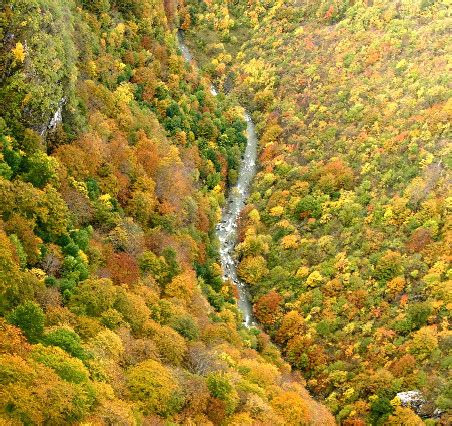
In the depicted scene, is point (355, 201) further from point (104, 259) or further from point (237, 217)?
point (104, 259)

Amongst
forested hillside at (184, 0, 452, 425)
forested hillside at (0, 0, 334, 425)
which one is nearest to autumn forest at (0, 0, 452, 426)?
forested hillside at (0, 0, 334, 425)

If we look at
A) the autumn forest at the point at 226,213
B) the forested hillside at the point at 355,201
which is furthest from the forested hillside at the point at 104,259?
the forested hillside at the point at 355,201

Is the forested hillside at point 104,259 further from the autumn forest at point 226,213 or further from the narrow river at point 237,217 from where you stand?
the narrow river at point 237,217

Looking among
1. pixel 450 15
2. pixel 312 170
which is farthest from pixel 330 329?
pixel 450 15

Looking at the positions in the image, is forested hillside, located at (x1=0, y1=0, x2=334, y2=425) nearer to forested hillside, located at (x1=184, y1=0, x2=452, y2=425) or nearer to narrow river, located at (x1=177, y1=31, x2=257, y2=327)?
narrow river, located at (x1=177, y1=31, x2=257, y2=327)

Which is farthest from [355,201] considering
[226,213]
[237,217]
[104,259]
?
[104,259]

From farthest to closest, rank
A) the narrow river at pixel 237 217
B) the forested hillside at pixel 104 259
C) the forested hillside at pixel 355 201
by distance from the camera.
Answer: the narrow river at pixel 237 217 → the forested hillside at pixel 355 201 → the forested hillside at pixel 104 259
